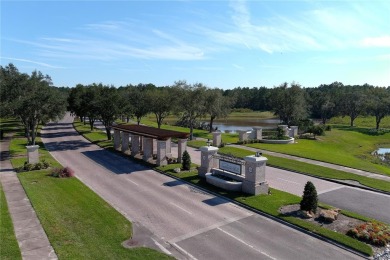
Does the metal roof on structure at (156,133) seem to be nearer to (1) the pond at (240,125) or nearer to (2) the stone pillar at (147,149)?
(2) the stone pillar at (147,149)

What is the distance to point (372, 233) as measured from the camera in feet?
49.7

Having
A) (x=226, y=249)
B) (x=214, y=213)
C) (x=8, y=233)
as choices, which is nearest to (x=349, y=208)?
(x=214, y=213)

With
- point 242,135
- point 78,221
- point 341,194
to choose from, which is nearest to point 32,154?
point 78,221

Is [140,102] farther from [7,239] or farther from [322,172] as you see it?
[7,239]

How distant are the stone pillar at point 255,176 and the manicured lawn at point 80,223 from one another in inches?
335

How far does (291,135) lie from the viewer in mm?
48594

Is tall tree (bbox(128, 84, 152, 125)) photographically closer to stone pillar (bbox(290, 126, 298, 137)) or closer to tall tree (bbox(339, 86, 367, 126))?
stone pillar (bbox(290, 126, 298, 137))

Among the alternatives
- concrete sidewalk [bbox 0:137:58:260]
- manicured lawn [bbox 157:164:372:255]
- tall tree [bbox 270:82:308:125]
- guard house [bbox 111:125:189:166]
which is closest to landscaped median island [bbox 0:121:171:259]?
concrete sidewalk [bbox 0:137:58:260]

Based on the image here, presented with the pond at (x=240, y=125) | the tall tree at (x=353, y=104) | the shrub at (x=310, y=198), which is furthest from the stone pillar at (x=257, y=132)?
the tall tree at (x=353, y=104)

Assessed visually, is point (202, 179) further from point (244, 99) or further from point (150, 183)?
point (244, 99)

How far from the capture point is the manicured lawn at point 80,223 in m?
13.8

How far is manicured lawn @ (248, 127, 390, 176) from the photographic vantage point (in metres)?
33.0

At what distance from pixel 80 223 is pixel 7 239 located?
3.29 metres

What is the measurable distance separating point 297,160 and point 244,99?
10696cm
